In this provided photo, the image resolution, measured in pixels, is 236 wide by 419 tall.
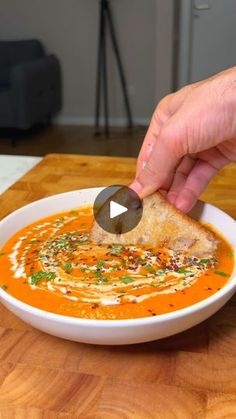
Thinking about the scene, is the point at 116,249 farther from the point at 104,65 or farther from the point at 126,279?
the point at 104,65

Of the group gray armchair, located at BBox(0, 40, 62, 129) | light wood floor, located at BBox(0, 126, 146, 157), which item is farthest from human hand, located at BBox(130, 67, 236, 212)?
gray armchair, located at BBox(0, 40, 62, 129)

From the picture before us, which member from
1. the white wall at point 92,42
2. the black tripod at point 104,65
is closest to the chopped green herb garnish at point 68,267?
the black tripod at point 104,65

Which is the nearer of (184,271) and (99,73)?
(184,271)

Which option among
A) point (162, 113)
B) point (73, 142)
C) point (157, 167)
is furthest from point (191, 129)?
point (73, 142)

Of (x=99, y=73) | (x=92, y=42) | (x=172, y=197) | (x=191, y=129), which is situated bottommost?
(x=99, y=73)

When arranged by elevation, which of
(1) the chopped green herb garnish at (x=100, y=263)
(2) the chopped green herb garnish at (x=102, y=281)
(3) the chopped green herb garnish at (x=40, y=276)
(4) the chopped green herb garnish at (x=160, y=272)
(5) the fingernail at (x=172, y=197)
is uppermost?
(2) the chopped green herb garnish at (x=102, y=281)

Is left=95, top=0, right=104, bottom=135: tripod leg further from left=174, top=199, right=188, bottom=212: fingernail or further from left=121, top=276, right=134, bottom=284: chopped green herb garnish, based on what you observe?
left=121, top=276, right=134, bottom=284: chopped green herb garnish

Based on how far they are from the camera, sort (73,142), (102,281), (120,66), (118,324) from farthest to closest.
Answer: (120,66), (73,142), (102,281), (118,324)

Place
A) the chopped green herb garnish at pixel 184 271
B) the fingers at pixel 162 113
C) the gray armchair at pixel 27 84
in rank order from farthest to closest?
1. the gray armchair at pixel 27 84
2. the fingers at pixel 162 113
3. the chopped green herb garnish at pixel 184 271

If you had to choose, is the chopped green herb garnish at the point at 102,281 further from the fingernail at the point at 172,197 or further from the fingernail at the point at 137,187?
the fingernail at the point at 172,197
